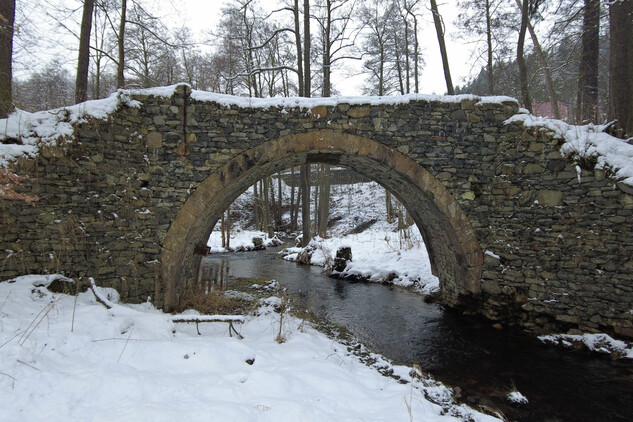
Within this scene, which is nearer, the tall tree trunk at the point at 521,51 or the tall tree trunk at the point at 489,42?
the tall tree trunk at the point at 521,51

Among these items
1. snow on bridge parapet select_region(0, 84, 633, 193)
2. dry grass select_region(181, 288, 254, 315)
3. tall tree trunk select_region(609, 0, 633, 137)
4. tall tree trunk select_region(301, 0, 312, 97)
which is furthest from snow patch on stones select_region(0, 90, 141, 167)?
tall tree trunk select_region(609, 0, 633, 137)

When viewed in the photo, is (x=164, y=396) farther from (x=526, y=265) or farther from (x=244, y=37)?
(x=244, y=37)

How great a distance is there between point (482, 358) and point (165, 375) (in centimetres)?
424

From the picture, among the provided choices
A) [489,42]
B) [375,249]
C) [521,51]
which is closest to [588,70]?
[521,51]

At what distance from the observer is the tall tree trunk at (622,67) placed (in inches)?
219

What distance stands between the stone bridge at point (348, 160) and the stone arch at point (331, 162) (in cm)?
3

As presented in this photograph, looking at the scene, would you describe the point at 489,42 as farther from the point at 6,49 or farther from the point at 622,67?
the point at 6,49

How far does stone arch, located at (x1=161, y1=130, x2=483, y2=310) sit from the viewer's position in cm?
545

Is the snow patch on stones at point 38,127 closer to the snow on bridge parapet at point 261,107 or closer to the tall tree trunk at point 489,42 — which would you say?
the snow on bridge parapet at point 261,107

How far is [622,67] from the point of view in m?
5.70

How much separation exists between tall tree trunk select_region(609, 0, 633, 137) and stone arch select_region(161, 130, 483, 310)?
2.92 metres

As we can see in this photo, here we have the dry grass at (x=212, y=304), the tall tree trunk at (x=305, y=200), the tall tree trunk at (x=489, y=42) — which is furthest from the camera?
the tall tree trunk at (x=305, y=200)

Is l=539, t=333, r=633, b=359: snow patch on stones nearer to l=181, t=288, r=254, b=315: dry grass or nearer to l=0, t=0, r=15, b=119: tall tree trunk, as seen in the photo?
l=181, t=288, r=254, b=315: dry grass

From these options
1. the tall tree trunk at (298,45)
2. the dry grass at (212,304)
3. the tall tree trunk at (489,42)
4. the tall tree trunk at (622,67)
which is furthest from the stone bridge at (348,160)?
the tall tree trunk at (298,45)
